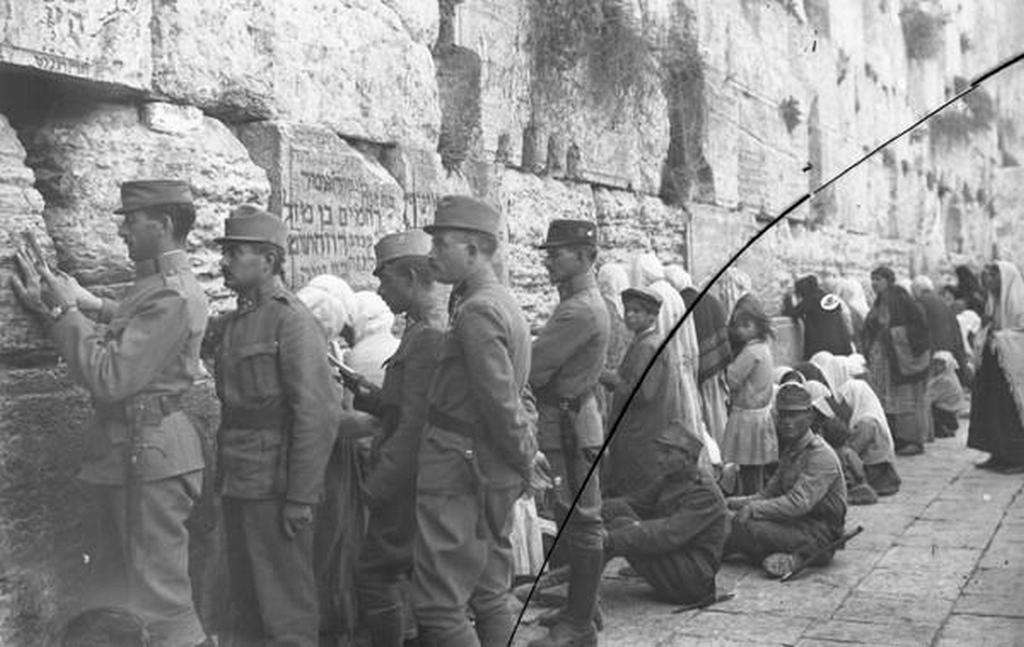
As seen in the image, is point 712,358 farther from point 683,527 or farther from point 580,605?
point 580,605

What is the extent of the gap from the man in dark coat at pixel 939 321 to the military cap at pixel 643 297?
525 millimetres

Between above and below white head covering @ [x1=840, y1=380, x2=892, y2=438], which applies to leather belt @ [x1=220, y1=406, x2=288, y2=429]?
below

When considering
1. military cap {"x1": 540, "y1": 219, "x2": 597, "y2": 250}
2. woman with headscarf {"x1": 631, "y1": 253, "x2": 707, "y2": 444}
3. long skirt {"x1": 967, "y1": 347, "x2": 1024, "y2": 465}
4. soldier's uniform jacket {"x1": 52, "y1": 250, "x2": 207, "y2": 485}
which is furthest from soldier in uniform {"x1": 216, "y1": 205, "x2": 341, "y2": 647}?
long skirt {"x1": 967, "y1": 347, "x2": 1024, "y2": 465}

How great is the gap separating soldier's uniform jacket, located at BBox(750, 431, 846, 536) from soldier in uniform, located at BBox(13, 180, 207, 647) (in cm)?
129

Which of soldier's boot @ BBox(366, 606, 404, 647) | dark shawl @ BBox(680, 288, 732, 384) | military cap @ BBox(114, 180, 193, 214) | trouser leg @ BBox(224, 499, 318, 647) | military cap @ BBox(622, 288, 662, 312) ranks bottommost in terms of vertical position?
soldier's boot @ BBox(366, 606, 404, 647)

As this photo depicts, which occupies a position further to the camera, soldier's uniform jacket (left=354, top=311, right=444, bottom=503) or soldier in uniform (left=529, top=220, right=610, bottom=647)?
soldier's uniform jacket (left=354, top=311, right=444, bottom=503)

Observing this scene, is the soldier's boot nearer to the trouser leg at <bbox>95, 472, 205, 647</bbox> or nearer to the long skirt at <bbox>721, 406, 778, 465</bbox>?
the trouser leg at <bbox>95, 472, 205, 647</bbox>

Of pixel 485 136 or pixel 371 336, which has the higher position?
pixel 485 136

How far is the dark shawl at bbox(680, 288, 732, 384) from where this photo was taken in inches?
90.7

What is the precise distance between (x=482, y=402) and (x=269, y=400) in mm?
514

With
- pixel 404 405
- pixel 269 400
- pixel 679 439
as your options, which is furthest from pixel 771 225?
pixel 269 400

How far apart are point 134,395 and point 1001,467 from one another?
5.60ft

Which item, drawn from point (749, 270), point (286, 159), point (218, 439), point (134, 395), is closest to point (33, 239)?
point (134, 395)

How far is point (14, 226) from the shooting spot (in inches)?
103
